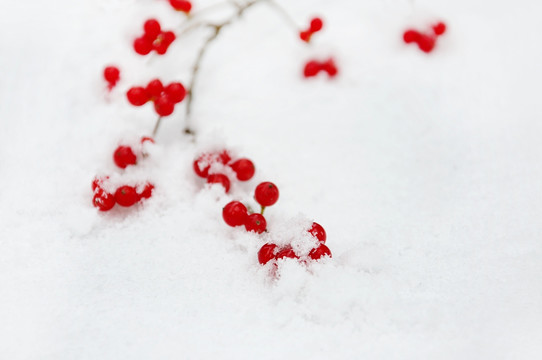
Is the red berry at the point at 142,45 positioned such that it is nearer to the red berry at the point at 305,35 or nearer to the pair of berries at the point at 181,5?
the pair of berries at the point at 181,5

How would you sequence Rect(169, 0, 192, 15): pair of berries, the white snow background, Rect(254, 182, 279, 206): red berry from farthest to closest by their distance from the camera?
Rect(169, 0, 192, 15): pair of berries < Rect(254, 182, 279, 206): red berry < the white snow background

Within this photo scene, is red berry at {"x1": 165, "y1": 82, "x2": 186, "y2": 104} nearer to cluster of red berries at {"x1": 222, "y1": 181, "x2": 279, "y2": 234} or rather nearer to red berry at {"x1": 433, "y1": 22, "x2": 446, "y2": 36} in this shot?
cluster of red berries at {"x1": 222, "y1": 181, "x2": 279, "y2": 234}

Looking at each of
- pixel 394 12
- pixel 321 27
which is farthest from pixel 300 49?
pixel 394 12

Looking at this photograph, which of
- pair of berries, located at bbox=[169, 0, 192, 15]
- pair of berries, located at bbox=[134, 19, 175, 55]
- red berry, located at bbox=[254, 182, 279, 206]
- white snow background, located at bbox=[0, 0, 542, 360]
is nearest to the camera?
white snow background, located at bbox=[0, 0, 542, 360]

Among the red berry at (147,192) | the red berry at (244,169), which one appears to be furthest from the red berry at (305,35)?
the red berry at (147,192)

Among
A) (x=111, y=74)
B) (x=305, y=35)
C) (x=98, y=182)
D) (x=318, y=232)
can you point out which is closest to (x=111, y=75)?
(x=111, y=74)

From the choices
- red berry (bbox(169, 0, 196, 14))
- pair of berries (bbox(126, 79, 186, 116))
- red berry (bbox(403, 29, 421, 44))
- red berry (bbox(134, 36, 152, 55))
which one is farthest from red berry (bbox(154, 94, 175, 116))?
red berry (bbox(403, 29, 421, 44))
